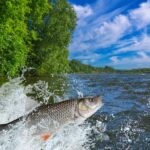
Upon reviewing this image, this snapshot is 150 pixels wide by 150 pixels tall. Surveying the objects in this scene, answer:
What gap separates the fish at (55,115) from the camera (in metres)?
6.93

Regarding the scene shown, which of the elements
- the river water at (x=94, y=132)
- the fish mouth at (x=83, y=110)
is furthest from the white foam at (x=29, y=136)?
the fish mouth at (x=83, y=110)

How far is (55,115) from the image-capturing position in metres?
6.99

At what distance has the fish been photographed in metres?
6.93

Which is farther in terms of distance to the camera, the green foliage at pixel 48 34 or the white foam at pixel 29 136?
the green foliage at pixel 48 34

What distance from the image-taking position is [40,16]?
1944 inches

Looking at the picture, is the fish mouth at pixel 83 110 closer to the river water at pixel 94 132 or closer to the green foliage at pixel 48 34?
the river water at pixel 94 132

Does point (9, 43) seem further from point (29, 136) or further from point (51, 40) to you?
point (29, 136)

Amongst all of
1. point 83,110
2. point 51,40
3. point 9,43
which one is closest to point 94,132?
point 83,110

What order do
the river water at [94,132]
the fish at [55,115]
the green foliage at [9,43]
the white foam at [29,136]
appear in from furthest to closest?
the green foliage at [9,43]
the river water at [94,132]
the white foam at [29,136]
the fish at [55,115]

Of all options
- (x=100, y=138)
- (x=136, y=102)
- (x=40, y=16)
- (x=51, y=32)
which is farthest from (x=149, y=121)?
(x=51, y=32)

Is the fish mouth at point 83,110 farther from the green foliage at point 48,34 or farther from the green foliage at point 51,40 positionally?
the green foliage at point 51,40

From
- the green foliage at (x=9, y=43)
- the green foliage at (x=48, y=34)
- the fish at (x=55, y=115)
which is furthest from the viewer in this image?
the green foliage at (x=48, y=34)

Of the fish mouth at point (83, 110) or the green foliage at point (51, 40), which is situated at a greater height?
the green foliage at point (51, 40)

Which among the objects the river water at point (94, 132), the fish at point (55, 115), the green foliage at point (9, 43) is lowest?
the river water at point (94, 132)
